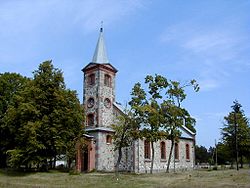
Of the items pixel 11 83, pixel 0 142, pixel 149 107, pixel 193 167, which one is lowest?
pixel 193 167

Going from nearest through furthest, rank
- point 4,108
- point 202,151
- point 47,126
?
point 47,126 < point 4,108 < point 202,151

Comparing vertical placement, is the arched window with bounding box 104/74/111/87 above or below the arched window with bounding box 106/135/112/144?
above

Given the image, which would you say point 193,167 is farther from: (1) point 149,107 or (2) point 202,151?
(2) point 202,151

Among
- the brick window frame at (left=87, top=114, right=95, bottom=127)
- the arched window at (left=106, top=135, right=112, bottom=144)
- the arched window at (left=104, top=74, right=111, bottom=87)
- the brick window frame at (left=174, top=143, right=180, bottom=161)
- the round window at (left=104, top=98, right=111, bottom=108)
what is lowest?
the brick window frame at (left=174, top=143, right=180, bottom=161)

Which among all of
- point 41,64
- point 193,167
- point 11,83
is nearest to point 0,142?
point 11,83

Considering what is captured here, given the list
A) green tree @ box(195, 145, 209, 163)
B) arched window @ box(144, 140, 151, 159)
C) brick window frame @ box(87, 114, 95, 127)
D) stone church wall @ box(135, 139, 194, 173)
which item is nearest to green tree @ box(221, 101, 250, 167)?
stone church wall @ box(135, 139, 194, 173)

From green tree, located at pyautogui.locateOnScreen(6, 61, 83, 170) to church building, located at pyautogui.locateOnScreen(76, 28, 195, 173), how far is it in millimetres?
4147

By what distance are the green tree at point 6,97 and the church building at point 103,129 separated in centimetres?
863

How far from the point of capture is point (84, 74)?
151 ft

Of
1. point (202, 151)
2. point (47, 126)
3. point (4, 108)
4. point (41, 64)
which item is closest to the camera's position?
point (47, 126)

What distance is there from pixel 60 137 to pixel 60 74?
753 cm

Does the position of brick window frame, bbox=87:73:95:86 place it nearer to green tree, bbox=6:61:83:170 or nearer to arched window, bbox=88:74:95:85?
arched window, bbox=88:74:95:85

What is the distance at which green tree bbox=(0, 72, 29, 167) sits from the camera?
130 feet

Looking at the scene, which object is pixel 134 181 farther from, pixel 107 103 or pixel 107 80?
pixel 107 80
